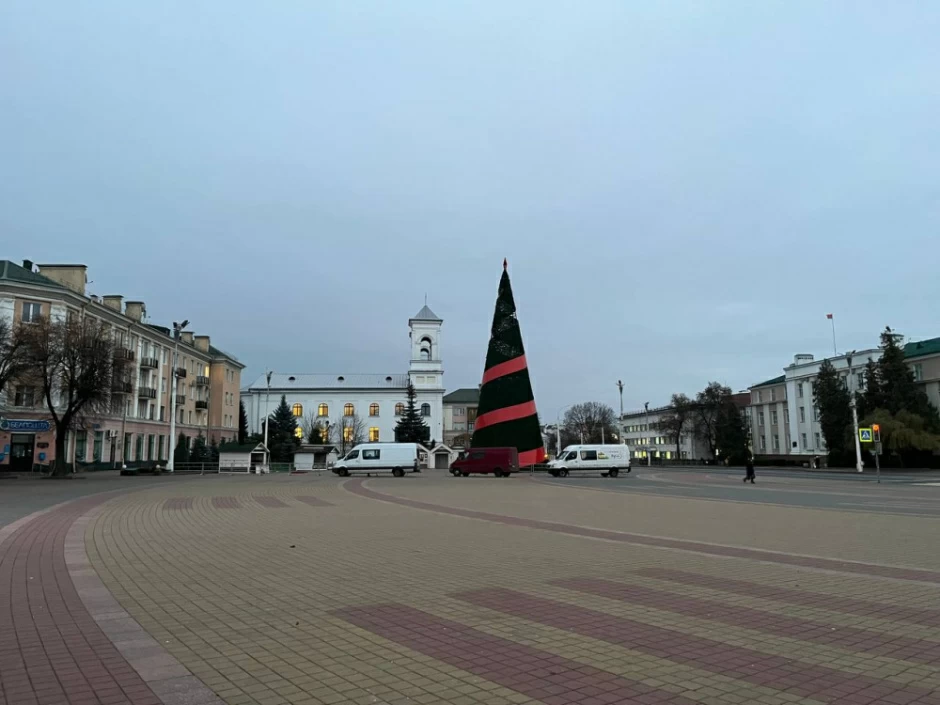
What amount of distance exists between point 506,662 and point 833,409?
75025 millimetres

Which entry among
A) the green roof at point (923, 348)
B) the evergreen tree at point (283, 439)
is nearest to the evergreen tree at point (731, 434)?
the green roof at point (923, 348)

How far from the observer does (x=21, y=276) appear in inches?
1891

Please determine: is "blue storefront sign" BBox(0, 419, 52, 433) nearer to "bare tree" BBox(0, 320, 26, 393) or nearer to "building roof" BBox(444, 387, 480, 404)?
A: "bare tree" BBox(0, 320, 26, 393)

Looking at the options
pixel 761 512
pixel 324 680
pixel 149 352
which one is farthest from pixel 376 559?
pixel 149 352

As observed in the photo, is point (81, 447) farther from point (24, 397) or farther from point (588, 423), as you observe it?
point (588, 423)

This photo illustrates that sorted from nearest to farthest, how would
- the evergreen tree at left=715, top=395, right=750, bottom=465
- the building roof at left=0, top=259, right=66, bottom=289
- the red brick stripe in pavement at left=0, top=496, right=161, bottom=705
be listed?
the red brick stripe in pavement at left=0, top=496, right=161, bottom=705 → the building roof at left=0, top=259, right=66, bottom=289 → the evergreen tree at left=715, top=395, right=750, bottom=465

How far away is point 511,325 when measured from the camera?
52.7m

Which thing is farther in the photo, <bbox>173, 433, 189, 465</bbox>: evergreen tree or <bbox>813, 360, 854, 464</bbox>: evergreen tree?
<bbox>813, 360, 854, 464</bbox>: evergreen tree

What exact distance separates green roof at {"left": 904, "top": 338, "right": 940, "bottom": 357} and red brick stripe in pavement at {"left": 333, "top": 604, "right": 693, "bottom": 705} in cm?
7711

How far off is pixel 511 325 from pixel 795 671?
1880 inches

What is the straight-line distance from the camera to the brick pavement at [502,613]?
16.1ft

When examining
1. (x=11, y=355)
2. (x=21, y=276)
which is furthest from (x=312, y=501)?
(x=21, y=276)

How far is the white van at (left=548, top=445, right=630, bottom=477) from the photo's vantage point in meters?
50.3

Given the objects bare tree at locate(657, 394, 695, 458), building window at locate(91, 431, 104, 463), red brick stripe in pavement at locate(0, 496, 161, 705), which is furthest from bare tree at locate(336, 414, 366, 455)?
red brick stripe in pavement at locate(0, 496, 161, 705)
